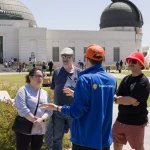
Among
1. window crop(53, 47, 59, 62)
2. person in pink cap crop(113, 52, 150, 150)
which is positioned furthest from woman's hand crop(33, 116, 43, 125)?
window crop(53, 47, 59, 62)

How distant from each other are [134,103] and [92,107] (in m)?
1.21

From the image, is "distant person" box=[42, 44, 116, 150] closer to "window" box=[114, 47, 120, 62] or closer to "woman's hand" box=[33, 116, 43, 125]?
"woman's hand" box=[33, 116, 43, 125]

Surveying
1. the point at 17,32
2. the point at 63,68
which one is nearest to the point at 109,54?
the point at 17,32

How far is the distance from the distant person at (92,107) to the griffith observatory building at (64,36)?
55.5m

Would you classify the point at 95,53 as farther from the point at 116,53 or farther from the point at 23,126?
the point at 116,53

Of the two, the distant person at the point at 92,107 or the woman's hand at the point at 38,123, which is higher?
the distant person at the point at 92,107

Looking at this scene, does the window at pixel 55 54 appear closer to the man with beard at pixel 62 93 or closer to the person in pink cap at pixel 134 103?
the man with beard at pixel 62 93

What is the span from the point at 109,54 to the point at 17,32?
16.9 m

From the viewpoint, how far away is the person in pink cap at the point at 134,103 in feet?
16.5

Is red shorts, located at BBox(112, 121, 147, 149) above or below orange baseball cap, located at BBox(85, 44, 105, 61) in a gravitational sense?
below

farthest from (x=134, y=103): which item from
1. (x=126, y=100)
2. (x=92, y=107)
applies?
(x=92, y=107)

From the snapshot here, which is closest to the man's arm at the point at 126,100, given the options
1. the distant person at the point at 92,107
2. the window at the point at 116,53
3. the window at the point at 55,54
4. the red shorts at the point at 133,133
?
the red shorts at the point at 133,133

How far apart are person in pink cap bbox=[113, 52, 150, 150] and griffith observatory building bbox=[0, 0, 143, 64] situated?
2145 inches

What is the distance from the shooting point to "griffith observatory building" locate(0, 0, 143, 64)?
6016 cm
